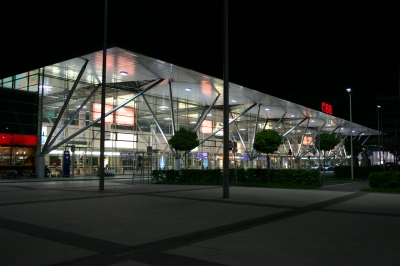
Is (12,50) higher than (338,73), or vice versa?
(338,73)

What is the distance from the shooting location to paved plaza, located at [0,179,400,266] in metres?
6.02

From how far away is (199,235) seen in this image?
7934 mm

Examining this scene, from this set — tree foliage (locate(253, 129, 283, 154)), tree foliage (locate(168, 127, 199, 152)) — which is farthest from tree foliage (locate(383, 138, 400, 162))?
tree foliage (locate(168, 127, 199, 152))

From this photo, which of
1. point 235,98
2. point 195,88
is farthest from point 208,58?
point 235,98

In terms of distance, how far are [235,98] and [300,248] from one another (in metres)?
33.0

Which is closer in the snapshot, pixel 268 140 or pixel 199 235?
pixel 199 235

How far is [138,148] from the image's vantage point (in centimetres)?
Result: 4288

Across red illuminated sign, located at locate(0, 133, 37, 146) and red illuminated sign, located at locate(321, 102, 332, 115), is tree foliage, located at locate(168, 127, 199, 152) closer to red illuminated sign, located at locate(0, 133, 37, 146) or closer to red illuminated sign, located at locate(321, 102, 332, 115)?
red illuminated sign, located at locate(0, 133, 37, 146)

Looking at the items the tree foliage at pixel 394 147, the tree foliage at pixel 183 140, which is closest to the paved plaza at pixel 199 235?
the tree foliage at pixel 183 140

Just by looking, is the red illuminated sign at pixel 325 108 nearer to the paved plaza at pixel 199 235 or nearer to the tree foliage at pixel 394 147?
the tree foliage at pixel 394 147

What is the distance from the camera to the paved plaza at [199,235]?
19.7 ft

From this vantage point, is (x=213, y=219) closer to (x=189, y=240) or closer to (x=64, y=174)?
(x=189, y=240)

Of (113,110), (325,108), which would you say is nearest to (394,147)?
(325,108)

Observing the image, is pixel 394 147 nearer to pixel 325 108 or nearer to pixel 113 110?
pixel 325 108
